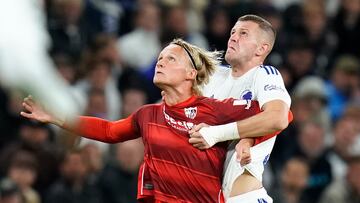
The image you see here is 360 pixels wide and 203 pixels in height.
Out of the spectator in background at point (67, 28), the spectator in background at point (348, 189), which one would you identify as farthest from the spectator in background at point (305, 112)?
the spectator in background at point (67, 28)

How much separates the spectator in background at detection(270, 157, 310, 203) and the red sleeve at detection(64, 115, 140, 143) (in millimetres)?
4442

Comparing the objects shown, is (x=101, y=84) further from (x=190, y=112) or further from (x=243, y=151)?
(x=243, y=151)

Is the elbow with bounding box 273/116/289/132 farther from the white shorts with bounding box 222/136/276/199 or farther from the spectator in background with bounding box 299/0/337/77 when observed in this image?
the spectator in background with bounding box 299/0/337/77

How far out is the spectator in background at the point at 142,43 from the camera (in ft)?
41.2

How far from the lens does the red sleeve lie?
6781mm

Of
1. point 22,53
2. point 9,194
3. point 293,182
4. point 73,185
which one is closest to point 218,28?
point 293,182

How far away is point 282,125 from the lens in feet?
20.8

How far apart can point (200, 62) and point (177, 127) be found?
0.49m

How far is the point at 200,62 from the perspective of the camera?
6766mm

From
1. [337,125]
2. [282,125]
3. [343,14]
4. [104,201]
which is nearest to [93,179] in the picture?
[104,201]

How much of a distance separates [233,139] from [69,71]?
17.1 ft

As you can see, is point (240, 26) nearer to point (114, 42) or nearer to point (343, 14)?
point (114, 42)

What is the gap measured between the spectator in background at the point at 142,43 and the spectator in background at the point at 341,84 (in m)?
2.30

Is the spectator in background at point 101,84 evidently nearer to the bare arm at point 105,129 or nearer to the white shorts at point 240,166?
the bare arm at point 105,129
